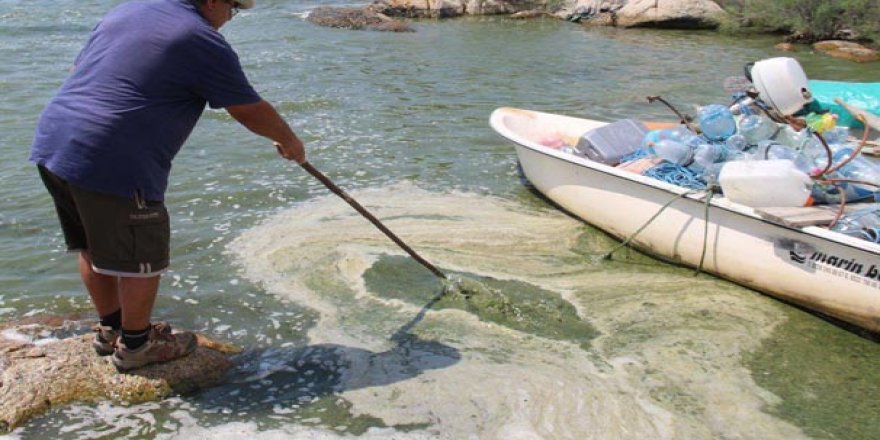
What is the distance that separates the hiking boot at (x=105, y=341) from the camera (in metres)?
3.90

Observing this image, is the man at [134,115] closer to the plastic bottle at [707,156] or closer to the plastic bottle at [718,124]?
the plastic bottle at [707,156]

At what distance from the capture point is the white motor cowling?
6547mm

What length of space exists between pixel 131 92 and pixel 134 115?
0.31ft

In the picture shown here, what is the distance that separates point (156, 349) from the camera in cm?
381

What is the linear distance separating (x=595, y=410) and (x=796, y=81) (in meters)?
4.06

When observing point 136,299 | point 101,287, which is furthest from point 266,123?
point 101,287

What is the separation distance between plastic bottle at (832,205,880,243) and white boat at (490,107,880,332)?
0.18 metres

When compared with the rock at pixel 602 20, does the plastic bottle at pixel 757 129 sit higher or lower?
higher

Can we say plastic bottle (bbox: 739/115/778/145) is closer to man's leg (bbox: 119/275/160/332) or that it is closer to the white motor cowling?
the white motor cowling

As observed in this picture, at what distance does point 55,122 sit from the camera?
323 cm

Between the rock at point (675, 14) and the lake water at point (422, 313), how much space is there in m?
11.5

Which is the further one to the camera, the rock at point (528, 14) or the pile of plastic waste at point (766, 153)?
the rock at point (528, 14)

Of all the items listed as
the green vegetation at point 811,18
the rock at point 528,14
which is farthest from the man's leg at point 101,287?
the rock at point 528,14

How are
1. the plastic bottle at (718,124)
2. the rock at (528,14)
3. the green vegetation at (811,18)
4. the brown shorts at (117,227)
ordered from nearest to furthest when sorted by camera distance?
the brown shorts at (117,227), the plastic bottle at (718,124), the green vegetation at (811,18), the rock at (528,14)
